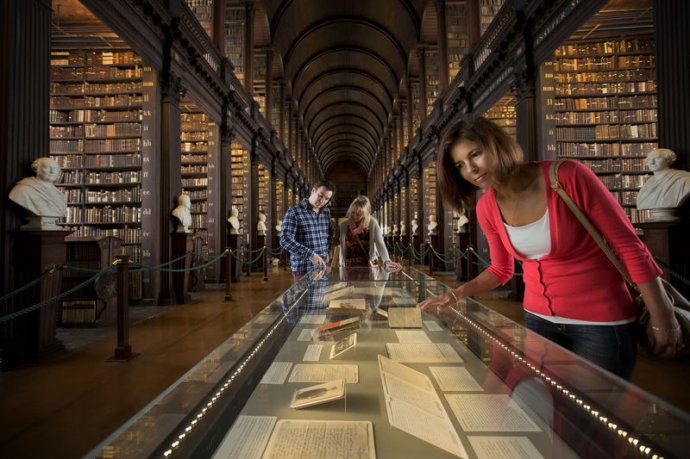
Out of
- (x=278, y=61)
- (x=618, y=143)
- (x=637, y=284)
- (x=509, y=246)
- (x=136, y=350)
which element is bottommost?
(x=136, y=350)

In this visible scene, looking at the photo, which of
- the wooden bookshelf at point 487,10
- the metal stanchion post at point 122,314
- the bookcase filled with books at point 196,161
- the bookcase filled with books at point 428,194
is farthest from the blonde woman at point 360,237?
the bookcase filled with books at point 428,194

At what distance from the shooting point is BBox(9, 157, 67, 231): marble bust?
3588mm

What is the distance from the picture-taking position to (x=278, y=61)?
17.7 metres

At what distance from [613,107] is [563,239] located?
7.70 m

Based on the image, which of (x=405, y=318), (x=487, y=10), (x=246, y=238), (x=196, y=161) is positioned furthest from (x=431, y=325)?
(x=246, y=238)

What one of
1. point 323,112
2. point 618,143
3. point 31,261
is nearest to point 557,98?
point 618,143

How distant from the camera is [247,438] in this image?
2.68 ft

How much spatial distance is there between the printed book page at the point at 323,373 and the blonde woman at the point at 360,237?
2.77 m

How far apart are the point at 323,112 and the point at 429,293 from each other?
31.8m

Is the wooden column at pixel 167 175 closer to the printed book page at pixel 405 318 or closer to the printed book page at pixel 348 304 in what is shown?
the printed book page at pixel 348 304

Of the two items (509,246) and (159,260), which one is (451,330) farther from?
(159,260)

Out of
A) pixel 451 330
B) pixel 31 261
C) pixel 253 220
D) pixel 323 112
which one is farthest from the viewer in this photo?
pixel 323 112

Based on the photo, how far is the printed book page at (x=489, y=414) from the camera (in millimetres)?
856

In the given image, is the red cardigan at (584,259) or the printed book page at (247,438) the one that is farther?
the red cardigan at (584,259)
